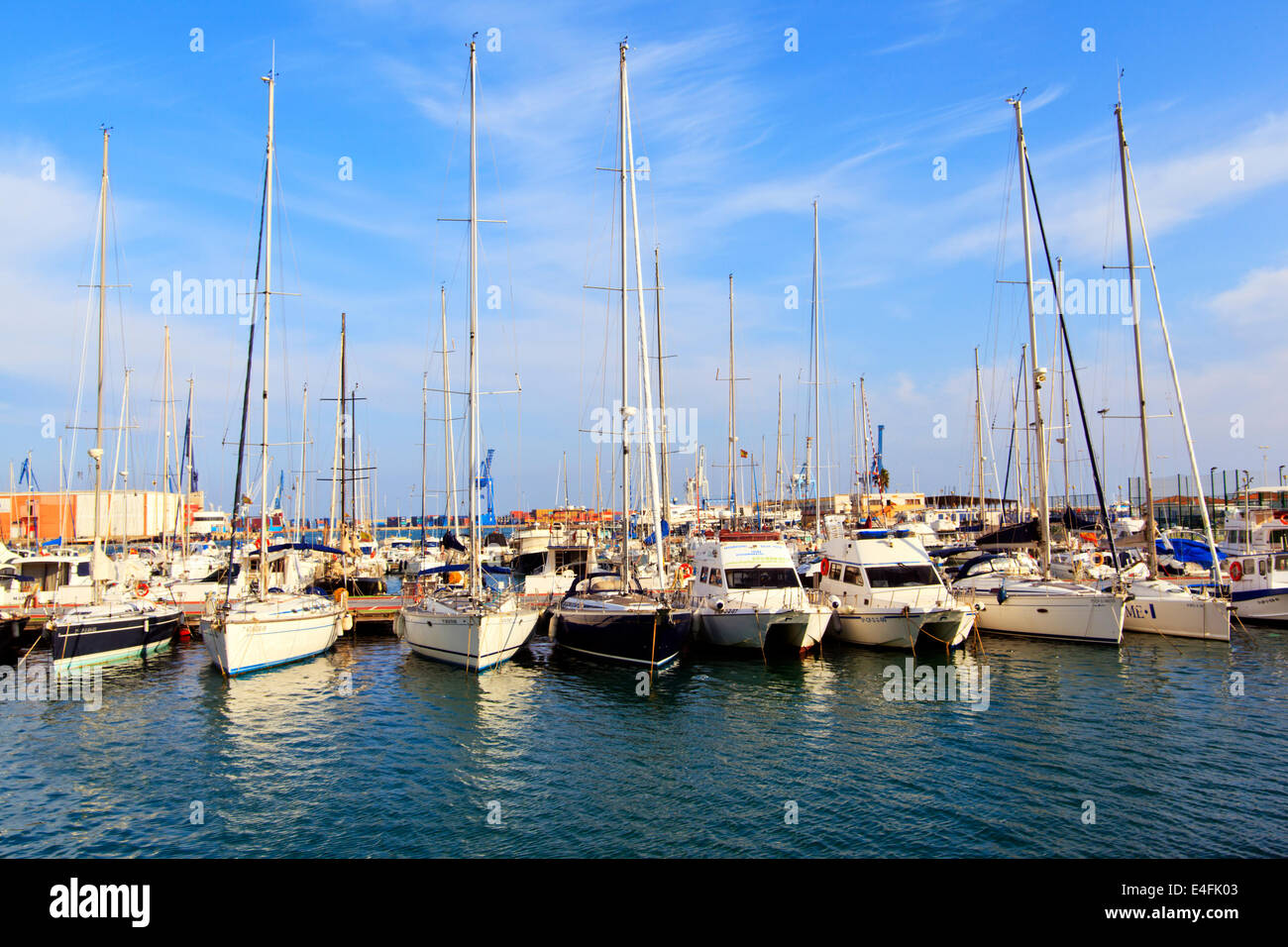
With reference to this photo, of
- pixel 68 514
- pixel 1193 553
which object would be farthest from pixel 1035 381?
pixel 68 514

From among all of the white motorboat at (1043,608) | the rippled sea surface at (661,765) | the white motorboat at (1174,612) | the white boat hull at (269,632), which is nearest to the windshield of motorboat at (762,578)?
the rippled sea surface at (661,765)

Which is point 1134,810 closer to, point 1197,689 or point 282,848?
point 1197,689

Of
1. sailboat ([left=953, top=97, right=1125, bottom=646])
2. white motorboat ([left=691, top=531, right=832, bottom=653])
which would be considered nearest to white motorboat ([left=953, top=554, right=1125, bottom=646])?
sailboat ([left=953, top=97, right=1125, bottom=646])

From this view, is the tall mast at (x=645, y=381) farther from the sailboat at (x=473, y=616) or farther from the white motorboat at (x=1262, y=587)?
the white motorboat at (x=1262, y=587)

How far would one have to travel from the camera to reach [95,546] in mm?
29078

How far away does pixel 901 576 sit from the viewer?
98.5ft

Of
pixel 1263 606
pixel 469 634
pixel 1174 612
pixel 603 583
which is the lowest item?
pixel 1263 606

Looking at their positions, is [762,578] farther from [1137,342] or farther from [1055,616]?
[1137,342]

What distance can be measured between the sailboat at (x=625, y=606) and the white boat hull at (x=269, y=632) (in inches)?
349

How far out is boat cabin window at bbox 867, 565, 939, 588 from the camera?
29875 millimetres

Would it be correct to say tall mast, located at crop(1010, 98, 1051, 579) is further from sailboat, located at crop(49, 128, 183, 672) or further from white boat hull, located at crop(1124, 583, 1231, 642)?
sailboat, located at crop(49, 128, 183, 672)

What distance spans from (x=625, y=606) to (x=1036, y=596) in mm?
16248

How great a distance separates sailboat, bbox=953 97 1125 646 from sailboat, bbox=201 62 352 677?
82.1 ft
